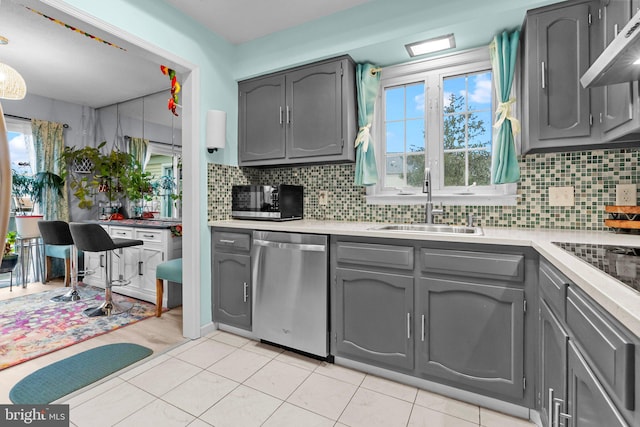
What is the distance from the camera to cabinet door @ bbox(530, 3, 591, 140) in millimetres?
1716

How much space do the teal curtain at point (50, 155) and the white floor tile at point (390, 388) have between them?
4563mm

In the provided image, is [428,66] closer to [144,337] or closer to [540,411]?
[540,411]

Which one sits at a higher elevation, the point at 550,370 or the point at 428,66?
the point at 428,66

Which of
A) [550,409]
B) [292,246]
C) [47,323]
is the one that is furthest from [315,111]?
[47,323]

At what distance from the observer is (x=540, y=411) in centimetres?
147

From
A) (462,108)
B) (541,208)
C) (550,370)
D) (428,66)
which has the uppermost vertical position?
(428,66)

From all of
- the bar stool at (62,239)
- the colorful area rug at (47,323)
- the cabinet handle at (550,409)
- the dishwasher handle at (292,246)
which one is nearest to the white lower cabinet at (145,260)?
the colorful area rug at (47,323)

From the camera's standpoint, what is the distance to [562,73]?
176cm

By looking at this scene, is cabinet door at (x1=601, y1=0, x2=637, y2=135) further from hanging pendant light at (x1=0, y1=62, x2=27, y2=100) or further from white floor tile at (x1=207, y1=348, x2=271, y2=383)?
hanging pendant light at (x1=0, y1=62, x2=27, y2=100)

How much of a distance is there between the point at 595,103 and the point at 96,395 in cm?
314

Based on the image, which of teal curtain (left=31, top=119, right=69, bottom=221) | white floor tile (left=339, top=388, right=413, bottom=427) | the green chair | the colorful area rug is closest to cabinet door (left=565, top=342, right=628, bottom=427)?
white floor tile (left=339, top=388, right=413, bottom=427)

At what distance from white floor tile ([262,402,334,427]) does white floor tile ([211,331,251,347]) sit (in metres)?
0.85

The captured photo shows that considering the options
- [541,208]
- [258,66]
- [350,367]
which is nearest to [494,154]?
[541,208]

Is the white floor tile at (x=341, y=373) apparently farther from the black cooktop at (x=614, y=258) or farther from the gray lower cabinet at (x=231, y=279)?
the black cooktop at (x=614, y=258)
